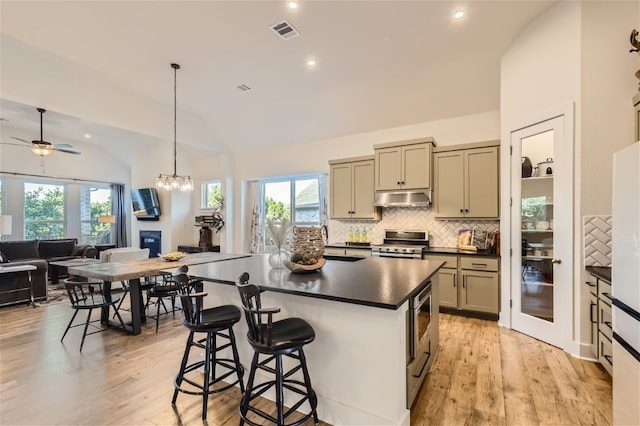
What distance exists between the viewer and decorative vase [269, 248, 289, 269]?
252 centimetres

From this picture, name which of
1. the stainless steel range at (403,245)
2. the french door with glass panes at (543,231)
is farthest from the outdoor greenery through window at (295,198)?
the french door with glass panes at (543,231)

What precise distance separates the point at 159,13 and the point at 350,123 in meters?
3.23

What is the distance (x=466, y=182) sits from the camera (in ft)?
14.0

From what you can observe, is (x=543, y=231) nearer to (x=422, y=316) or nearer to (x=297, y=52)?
(x=422, y=316)

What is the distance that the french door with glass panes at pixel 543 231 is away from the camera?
2.96 meters

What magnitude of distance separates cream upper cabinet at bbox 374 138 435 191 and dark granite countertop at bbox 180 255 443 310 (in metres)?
1.98

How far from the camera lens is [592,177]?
9.23 feet

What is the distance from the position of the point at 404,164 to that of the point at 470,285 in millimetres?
1998

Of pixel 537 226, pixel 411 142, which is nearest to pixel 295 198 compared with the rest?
pixel 411 142

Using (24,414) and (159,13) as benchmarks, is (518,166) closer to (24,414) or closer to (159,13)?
(159,13)

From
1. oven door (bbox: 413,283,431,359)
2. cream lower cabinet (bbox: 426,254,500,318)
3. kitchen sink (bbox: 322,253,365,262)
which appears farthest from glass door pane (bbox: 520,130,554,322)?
kitchen sink (bbox: 322,253,365,262)

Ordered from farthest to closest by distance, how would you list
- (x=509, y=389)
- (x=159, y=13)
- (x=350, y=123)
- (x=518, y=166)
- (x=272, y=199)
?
(x=272, y=199)
(x=350, y=123)
(x=518, y=166)
(x=159, y=13)
(x=509, y=389)

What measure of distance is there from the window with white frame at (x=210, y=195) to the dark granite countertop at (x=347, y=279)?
4.99 m

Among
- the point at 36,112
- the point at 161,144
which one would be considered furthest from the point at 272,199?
the point at 36,112
